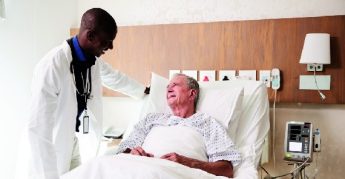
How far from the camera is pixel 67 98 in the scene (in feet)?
5.14

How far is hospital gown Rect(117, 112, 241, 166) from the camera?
5.46 feet

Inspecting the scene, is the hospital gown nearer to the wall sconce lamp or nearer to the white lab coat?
the white lab coat

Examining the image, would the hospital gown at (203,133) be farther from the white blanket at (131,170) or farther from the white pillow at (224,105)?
the white blanket at (131,170)

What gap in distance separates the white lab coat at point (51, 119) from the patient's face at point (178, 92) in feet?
1.88

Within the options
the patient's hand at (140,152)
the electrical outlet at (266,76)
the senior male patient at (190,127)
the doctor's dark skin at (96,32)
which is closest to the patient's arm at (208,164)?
the senior male patient at (190,127)

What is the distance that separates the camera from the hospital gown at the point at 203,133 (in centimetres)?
167

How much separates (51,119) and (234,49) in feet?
4.45

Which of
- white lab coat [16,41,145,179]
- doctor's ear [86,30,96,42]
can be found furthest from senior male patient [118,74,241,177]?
doctor's ear [86,30,96,42]

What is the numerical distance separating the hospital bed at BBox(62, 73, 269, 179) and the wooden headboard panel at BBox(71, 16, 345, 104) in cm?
26

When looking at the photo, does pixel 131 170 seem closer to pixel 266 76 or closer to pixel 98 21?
pixel 98 21

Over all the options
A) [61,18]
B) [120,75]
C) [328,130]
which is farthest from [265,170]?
[61,18]

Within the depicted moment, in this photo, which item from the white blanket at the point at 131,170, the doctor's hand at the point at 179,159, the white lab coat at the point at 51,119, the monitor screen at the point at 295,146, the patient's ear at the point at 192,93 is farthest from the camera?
the patient's ear at the point at 192,93

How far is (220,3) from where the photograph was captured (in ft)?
7.95

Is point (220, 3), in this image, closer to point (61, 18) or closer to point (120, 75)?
point (120, 75)
